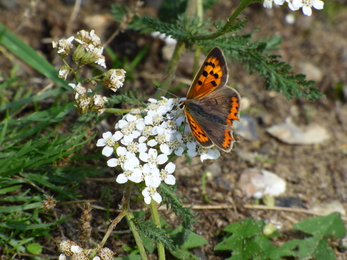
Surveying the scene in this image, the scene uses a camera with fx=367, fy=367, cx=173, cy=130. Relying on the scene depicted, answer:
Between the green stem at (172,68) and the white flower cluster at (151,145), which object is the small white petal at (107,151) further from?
the green stem at (172,68)

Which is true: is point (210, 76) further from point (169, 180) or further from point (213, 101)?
point (169, 180)

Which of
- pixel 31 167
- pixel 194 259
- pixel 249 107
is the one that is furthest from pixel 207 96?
pixel 249 107

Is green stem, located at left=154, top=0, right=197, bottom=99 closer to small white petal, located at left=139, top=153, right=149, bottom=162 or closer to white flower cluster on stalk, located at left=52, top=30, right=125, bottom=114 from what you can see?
white flower cluster on stalk, located at left=52, top=30, right=125, bottom=114

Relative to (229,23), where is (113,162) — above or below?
below

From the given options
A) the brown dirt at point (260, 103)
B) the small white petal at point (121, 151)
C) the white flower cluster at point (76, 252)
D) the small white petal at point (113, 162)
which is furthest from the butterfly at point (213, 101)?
the white flower cluster at point (76, 252)

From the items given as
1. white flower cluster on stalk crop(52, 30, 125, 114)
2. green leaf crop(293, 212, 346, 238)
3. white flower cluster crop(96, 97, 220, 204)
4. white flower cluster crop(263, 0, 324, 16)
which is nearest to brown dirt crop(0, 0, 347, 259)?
green leaf crop(293, 212, 346, 238)

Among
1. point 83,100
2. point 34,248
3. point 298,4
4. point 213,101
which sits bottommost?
point 34,248

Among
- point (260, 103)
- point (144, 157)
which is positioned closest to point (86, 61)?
point (144, 157)
